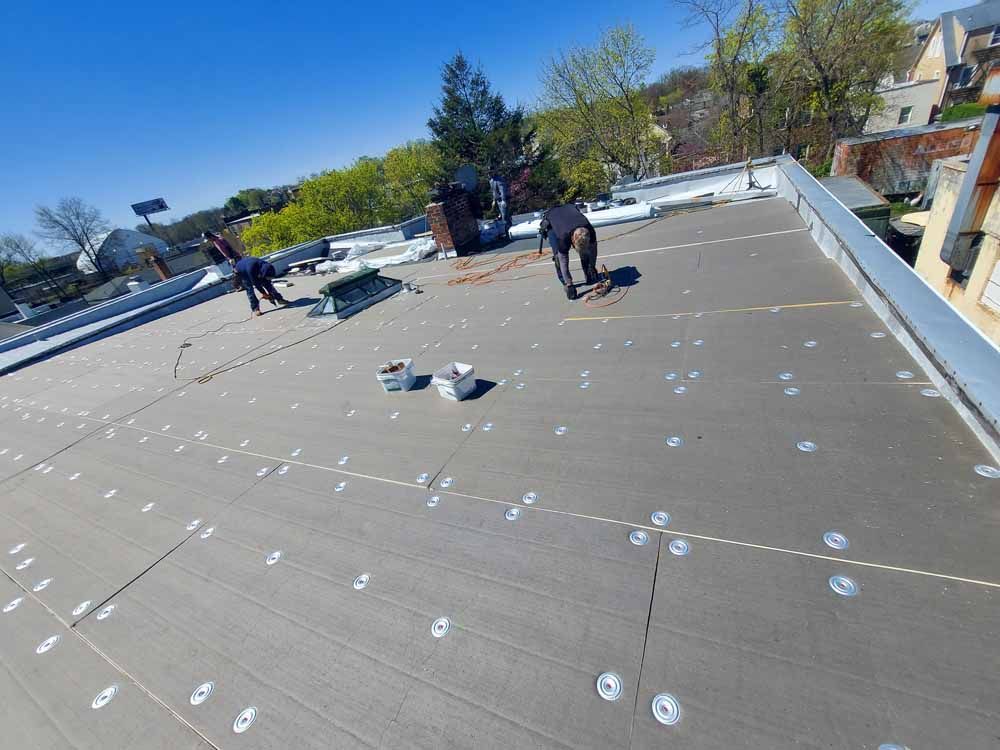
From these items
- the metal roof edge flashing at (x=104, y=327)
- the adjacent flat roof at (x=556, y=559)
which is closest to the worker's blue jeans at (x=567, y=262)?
the adjacent flat roof at (x=556, y=559)

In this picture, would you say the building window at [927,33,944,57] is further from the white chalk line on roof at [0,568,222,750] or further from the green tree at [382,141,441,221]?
the white chalk line on roof at [0,568,222,750]

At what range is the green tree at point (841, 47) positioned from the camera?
15.2 m

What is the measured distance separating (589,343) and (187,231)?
78361mm

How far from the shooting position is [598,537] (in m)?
1.84

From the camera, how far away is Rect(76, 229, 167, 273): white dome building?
3862 cm

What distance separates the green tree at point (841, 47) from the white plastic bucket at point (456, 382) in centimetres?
2257

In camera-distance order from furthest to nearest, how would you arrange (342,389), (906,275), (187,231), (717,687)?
1. (187,231)
2. (342,389)
3. (906,275)
4. (717,687)

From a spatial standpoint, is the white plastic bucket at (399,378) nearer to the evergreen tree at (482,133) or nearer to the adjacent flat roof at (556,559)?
the adjacent flat roof at (556,559)

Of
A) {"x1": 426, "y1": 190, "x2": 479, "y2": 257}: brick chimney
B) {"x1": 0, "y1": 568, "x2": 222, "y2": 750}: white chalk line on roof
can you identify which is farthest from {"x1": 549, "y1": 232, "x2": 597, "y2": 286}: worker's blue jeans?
{"x1": 0, "y1": 568, "x2": 222, "y2": 750}: white chalk line on roof

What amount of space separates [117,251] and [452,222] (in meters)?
51.8

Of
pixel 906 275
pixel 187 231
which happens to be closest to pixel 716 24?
pixel 906 275

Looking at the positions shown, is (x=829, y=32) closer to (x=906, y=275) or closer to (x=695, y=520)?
(x=906, y=275)

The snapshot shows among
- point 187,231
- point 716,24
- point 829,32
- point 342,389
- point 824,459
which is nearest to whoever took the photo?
point 824,459

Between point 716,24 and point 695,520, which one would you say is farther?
point 716,24
